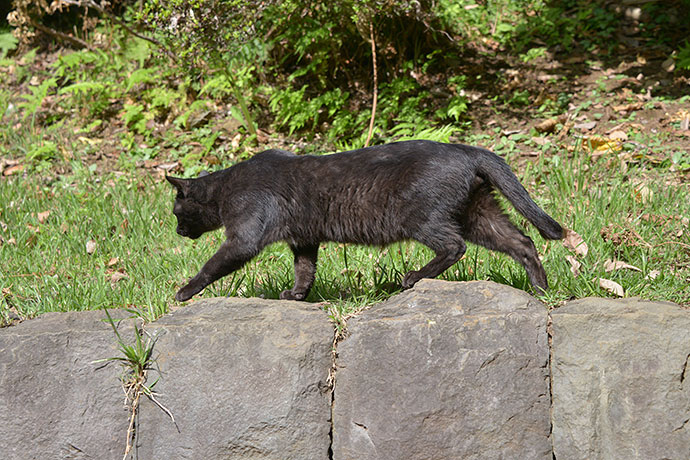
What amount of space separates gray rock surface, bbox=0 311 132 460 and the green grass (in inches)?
14.7

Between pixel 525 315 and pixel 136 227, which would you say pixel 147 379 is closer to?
pixel 525 315

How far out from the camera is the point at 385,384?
3.03 metres

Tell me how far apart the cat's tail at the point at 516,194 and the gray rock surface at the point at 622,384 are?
1.78 ft

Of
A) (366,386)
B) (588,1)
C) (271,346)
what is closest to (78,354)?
(271,346)

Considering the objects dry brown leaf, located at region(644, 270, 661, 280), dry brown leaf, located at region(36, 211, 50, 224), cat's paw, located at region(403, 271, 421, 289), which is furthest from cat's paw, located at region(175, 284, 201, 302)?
dry brown leaf, located at region(36, 211, 50, 224)

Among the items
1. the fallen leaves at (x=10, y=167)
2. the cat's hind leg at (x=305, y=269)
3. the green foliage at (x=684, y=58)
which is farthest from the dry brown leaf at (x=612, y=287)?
the fallen leaves at (x=10, y=167)

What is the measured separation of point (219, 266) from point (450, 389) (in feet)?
4.50

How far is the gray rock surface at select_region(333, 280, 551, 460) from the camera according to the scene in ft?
9.75

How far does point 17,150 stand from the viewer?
24.7 feet

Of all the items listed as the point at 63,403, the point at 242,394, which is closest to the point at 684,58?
the point at 242,394

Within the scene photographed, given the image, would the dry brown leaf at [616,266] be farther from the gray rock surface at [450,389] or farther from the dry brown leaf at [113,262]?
the dry brown leaf at [113,262]

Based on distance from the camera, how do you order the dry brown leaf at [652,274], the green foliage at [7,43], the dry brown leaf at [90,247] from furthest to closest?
the green foliage at [7,43] < the dry brown leaf at [90,247] < the dry brown leaf at [652,274]

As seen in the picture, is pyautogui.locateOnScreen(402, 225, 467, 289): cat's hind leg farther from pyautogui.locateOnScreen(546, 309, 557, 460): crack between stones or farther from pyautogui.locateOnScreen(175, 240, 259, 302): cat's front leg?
pyautogui.locateOnScreen(175, 240, 259, 302): cat's front leg

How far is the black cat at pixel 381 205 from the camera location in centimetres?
346
